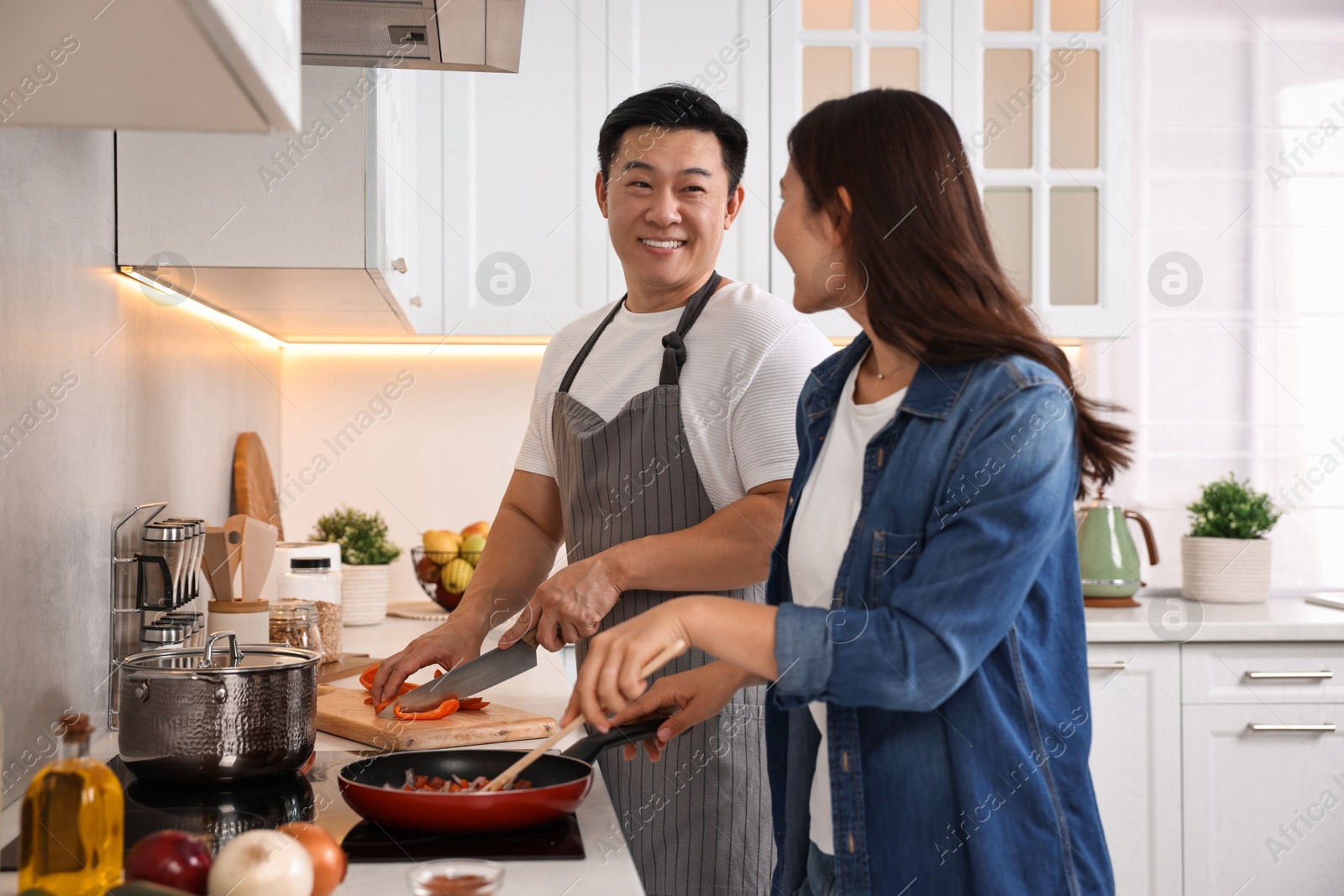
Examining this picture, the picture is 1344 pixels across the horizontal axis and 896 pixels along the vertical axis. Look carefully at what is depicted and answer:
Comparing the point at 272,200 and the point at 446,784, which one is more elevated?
the point at 272,200

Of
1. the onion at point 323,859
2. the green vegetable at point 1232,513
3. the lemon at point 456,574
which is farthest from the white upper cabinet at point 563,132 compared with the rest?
the onion at point 323,859

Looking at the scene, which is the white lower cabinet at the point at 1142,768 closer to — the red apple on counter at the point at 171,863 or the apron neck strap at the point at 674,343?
the apron neck strap at the point at 674,343

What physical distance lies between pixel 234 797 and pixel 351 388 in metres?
2.02

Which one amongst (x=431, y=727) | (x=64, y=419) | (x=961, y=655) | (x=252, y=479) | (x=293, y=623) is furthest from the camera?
(x=252, y=479)

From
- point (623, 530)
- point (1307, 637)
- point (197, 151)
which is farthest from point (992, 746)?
point (1307, 637)

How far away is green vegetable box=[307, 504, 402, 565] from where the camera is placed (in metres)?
2.61

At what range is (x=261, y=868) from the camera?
2.29ft

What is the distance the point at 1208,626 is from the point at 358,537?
185 cm

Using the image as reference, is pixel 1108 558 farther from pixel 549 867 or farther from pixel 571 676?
pixel 549 867

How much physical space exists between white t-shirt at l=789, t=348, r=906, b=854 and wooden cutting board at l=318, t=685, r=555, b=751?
0.38 metres

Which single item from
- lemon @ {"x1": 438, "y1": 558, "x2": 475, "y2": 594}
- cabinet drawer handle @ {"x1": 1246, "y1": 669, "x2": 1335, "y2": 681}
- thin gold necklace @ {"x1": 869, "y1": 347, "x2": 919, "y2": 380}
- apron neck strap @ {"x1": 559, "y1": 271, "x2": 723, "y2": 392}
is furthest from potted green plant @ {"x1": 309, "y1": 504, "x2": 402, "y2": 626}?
cabinet drawer handle @ {"x1": 1246, "y1": 669, "x2": 1335, "y2": 681}

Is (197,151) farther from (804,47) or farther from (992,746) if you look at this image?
(804,47)

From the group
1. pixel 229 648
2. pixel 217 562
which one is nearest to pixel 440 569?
pixel 217 562

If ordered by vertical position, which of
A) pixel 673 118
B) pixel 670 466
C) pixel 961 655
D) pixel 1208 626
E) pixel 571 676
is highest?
pixel 673 118
